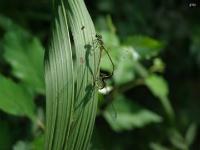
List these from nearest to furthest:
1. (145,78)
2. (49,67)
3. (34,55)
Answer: (49,67), (34,55), (145,78)

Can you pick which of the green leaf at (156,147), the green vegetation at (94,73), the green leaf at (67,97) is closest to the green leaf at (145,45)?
the green vegetation at (94,73)

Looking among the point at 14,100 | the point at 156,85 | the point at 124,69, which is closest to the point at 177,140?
the point at 156,85

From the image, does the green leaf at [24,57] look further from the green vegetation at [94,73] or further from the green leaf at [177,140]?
the green leaf at [177,140]

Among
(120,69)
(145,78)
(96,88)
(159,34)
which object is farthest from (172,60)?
(96,88)

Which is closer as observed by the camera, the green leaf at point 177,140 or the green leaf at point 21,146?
the green leaf at point 21,146

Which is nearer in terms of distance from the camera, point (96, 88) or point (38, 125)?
point (96, 88)

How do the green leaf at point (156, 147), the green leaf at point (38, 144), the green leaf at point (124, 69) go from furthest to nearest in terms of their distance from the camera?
the green leaf at point (156, 147), the green leaf at point (124, 69), the green leaf at point (38, 144)

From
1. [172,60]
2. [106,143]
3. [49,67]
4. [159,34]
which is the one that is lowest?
[106,143]

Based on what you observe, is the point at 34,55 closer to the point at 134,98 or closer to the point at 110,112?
the point at 110,112
